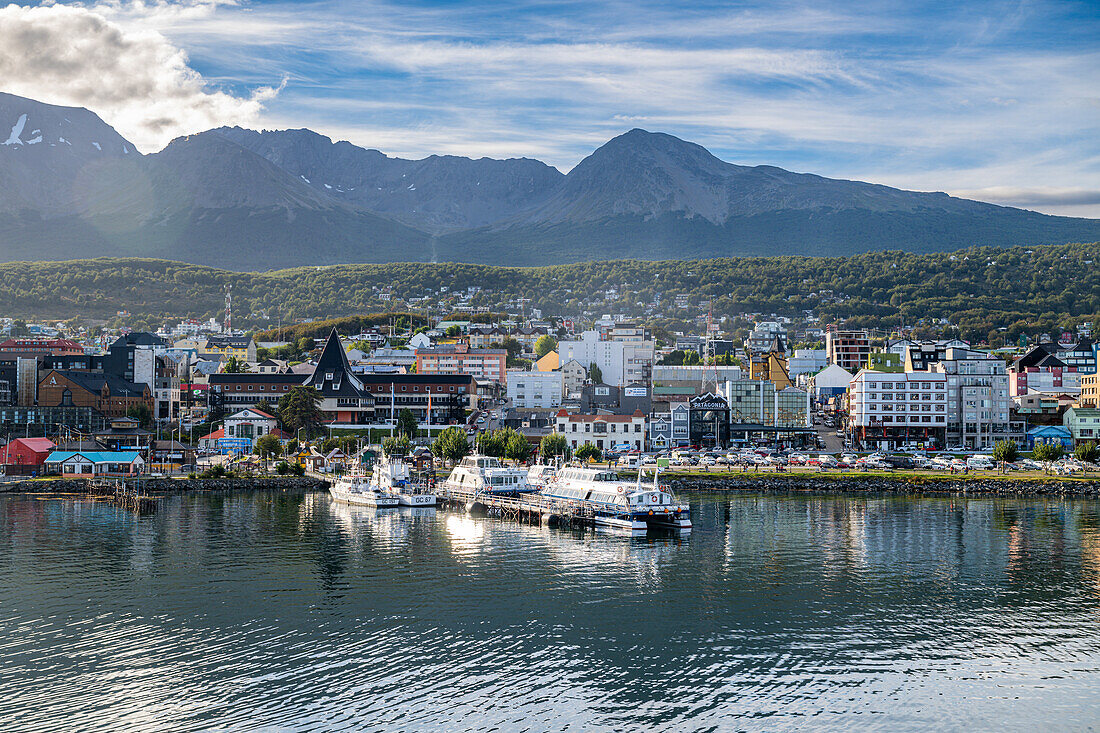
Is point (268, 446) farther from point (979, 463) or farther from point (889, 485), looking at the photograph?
point (979, 463)

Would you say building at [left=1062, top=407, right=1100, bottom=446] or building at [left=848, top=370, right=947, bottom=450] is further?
building at [left=848, top=370, right=947, bottom=450]

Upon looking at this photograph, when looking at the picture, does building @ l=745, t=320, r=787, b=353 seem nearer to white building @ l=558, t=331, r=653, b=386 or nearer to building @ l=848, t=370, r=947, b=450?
white building @ l=558, t=331, r=653, b=386

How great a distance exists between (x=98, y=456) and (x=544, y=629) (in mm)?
42171

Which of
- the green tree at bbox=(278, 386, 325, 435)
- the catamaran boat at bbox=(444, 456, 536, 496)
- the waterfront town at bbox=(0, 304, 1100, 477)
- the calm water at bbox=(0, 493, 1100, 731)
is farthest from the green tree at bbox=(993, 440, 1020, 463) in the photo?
the green tree at bbox=(278, 386, 325, 435)

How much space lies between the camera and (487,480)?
48938 mm

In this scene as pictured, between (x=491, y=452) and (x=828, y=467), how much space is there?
2002cm

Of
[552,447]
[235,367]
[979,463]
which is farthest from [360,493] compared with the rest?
[235,367]

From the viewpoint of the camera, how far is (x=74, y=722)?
16797 millimetres

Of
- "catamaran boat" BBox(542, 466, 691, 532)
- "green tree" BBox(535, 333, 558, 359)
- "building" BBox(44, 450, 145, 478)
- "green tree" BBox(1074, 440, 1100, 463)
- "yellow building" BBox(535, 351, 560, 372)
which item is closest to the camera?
"catamaran boat" BBox(542, 466, 691, 532)

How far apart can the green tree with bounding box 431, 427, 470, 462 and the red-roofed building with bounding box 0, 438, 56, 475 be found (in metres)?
22.1

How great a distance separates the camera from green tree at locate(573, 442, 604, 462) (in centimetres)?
6047

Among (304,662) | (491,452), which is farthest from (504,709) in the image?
(491,452)

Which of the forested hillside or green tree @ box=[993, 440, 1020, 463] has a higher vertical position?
the forested hillside

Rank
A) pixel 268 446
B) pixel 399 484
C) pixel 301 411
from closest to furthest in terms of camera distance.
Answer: pixel 399 484 < pixel 268 446 < pixel 301 411
